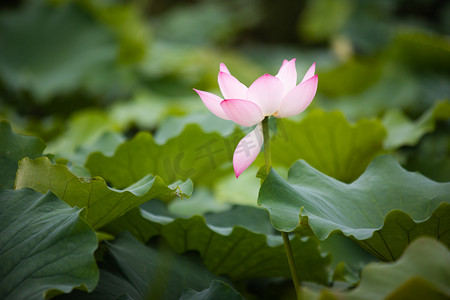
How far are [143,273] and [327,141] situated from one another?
0.62 meters

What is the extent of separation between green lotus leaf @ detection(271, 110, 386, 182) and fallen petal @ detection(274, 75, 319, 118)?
507 millimetres

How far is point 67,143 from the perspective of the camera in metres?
1.48

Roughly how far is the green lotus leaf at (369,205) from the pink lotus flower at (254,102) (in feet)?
0.23

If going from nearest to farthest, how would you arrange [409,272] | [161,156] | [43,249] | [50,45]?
1. [409,272]
2. [43,249]
3. [161,156]
4. [50,45]

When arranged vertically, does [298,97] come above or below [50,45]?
above

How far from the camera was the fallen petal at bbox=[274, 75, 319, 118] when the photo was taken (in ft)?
1.95

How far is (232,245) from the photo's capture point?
0.80 meters

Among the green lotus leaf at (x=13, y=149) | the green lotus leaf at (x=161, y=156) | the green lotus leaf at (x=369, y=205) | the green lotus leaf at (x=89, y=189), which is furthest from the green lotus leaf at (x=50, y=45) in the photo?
the green lotus leaf at (x=369, y=205)

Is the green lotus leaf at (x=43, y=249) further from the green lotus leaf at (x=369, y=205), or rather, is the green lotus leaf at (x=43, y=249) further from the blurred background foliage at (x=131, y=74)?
the blurred background foliage at (x=131, y=74)

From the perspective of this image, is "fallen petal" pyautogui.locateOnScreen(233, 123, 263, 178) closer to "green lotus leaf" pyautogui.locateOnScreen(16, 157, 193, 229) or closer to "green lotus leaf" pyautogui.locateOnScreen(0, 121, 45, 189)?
"green lotus leaf" pyautogui.locateOnScreen(16, 157, 193, 229)

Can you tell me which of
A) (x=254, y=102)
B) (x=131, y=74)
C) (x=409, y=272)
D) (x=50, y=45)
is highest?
(x=254, y=102)

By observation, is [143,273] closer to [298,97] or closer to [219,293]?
[219,293]

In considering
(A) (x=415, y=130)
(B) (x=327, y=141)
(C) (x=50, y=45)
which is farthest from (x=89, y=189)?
(C) (x=50, y=45)

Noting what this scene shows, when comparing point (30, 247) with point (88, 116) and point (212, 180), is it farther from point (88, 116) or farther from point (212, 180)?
point (88, 116)
